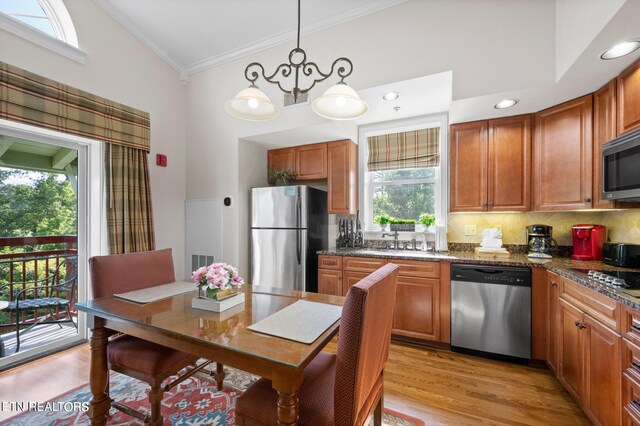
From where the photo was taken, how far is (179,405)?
5.98 ft

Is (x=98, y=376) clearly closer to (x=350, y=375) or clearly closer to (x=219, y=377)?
(x=219, y=377)

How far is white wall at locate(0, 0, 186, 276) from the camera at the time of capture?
2.37 metres

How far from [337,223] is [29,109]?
3071 mm

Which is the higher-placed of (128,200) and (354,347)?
(128,200)

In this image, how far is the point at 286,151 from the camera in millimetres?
3562

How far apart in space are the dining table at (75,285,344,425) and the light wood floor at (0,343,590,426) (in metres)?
0.94

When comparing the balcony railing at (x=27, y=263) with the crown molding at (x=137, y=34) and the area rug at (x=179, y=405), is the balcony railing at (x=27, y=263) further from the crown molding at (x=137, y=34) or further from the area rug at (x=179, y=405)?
the crown molding at (x=137, y=34)

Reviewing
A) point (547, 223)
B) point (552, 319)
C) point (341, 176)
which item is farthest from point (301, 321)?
point (547, 223)

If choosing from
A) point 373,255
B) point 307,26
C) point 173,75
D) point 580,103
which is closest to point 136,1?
point 173,75

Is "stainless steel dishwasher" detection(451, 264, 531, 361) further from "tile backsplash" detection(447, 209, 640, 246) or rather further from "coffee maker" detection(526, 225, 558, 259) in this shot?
"tile backsplash" detection(447, 209, 640, 246)

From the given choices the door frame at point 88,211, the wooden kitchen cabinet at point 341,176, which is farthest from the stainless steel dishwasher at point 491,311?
the door frame at point 88,211

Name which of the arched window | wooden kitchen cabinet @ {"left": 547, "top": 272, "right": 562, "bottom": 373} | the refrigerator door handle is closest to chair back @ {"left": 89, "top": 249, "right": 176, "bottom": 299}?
the refrigerator door handle

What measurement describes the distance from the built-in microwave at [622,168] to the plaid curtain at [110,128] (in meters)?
4.14

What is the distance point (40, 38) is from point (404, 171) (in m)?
3.73
